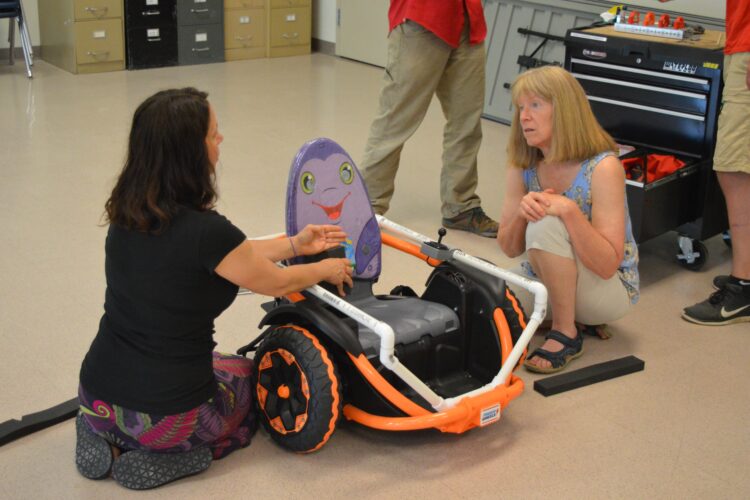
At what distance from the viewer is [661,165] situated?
11.0 feet

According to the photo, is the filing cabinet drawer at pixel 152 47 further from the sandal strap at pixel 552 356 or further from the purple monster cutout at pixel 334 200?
the sandal strap at pixel 552 356

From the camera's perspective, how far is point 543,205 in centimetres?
261

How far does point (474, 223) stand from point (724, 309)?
103 centimetres

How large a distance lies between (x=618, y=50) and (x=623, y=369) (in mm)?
1283

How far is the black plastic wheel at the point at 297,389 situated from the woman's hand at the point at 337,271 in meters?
0.15

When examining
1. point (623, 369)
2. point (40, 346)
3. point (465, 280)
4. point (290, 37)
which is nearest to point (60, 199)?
point (40, 346)

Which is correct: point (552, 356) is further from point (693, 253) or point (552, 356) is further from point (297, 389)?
point (693, 253)

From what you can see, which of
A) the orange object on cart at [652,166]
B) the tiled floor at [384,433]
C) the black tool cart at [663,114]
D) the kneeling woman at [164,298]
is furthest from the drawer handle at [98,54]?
the kneeling woman at [164,298]

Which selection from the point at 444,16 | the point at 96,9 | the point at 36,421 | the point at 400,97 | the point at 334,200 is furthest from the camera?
the point at 96,9

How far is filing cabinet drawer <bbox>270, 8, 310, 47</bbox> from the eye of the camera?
22.1 ft

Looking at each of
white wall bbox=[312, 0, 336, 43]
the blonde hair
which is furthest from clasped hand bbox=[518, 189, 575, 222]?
white wall bbox=[312, 0, 336, 43]

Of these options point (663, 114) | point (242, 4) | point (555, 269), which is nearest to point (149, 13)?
point (242, 4)

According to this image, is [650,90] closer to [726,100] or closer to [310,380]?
[726,100]

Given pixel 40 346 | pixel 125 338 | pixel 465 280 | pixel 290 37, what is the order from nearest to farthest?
1. pixel 125 338
2. pixel 465 280
3. pixel 40 346
4. pixel 290 37
